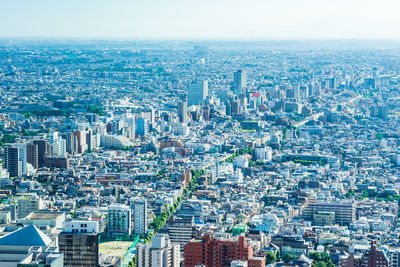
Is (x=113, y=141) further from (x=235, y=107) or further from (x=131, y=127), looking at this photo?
(x=235, y=107)

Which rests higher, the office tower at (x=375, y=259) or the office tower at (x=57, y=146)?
the office tower at (x=375, y=259)

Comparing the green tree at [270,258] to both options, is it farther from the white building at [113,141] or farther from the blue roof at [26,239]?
the white building at [113,141]

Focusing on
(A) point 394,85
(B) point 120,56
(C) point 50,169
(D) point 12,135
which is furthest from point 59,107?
(B) point 120,56

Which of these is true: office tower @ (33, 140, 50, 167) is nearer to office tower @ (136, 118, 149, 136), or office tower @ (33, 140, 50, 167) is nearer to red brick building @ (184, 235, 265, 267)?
office tower @ (136, 118, 149, 136)

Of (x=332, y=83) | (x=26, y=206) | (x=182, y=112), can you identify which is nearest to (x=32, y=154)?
(x=26, y=206)

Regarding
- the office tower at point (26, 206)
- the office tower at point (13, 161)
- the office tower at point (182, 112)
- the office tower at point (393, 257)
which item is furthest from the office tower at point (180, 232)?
the office tower at point (182, 112)

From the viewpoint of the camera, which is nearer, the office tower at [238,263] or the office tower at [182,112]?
the office tower at [238,263]

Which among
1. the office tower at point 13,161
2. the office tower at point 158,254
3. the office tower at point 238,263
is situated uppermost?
the office tower at point 158,254
